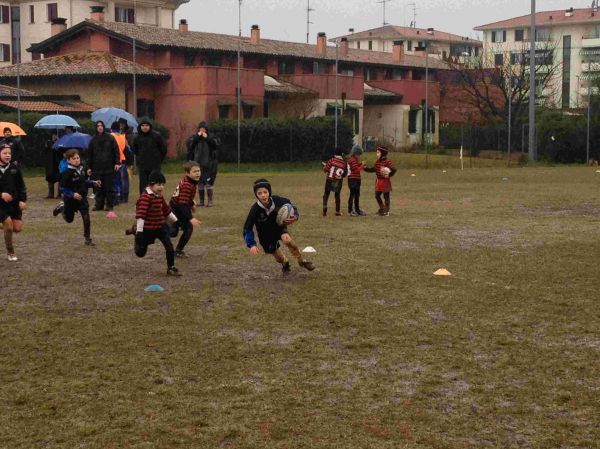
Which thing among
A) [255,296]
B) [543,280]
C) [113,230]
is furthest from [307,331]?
[113,230]

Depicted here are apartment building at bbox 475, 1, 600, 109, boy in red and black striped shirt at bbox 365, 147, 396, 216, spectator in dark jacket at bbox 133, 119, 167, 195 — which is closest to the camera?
spectator in dark jacket at bbox 133, 119, 167, 195

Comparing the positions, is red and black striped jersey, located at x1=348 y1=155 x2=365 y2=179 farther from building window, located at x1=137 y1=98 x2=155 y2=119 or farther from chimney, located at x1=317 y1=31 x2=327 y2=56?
chimney, located at x1=317 y1=31 x2=327 y2=56

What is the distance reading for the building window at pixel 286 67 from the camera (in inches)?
2421

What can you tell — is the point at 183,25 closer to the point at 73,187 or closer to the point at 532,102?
the point at 532,102

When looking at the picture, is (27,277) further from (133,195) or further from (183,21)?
(183,21)

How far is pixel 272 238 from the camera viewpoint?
11.8 metres

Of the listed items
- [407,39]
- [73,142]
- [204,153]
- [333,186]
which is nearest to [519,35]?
[407,39]

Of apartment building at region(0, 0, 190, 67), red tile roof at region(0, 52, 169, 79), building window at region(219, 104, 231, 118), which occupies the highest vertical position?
apartment building at region(0, 0, 190, 67)

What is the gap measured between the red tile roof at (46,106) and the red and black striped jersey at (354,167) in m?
26.2

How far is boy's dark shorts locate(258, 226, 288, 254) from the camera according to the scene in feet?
38.7

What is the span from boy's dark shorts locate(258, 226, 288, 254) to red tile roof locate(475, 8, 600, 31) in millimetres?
102621

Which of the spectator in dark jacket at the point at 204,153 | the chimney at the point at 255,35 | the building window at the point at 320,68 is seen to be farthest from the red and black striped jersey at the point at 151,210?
the building window at the point at 320,68

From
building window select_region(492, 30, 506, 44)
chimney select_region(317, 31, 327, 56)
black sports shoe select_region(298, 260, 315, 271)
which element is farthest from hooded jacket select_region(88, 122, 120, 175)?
building window select_region(492, 30, 506, 44)

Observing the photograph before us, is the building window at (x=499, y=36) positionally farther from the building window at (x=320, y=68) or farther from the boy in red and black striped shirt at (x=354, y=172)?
the boy in red and black striped shirt at (x=354, y=172)
